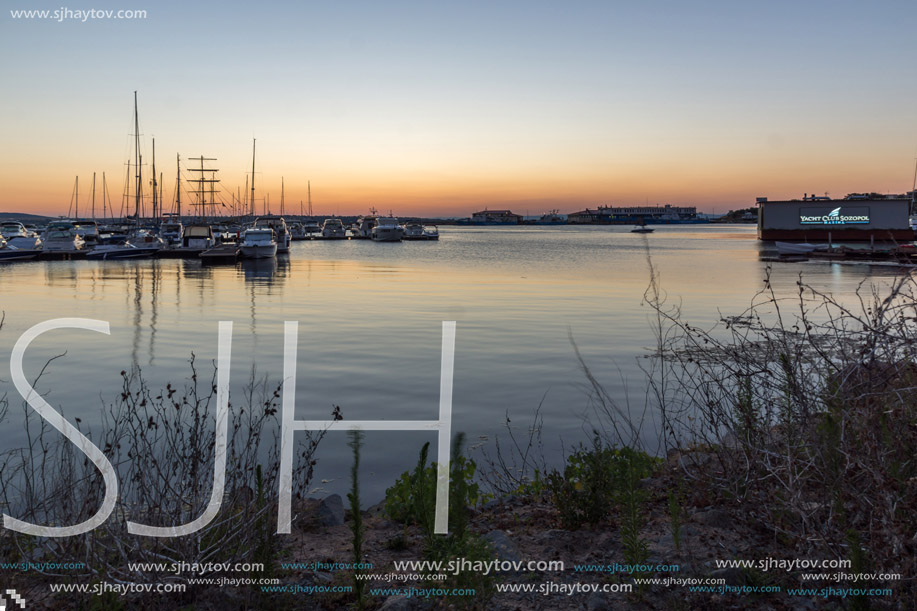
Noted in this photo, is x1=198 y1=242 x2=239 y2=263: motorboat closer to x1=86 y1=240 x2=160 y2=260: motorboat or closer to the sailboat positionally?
the sailboat

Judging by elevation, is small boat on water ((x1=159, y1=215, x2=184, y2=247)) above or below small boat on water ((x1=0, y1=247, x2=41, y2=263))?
above

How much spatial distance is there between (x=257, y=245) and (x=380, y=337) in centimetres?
3922

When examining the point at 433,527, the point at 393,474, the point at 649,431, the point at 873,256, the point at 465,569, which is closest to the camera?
the point at 465,569

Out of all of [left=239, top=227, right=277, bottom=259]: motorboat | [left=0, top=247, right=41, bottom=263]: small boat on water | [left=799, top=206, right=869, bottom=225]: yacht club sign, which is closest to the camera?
[left=0, top=247, right=41, bottom=263]: small boat on water

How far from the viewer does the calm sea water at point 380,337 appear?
36.3 ft

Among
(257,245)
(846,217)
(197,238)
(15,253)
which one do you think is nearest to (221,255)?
(257,245)

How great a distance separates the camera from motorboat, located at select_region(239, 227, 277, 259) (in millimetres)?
54844

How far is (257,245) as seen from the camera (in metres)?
55.0

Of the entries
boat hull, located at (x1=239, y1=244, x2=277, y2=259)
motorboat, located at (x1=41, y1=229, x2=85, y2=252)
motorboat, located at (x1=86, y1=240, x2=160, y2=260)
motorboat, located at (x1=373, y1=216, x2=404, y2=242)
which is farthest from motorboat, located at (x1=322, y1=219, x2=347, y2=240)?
boat hull, located at (x1=239, y1=244, x2=277, y2=259)

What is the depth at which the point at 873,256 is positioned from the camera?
159ft

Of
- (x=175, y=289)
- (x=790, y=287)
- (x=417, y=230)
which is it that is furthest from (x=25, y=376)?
(x=417, y=230)

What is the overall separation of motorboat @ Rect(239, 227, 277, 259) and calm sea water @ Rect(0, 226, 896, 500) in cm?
1351

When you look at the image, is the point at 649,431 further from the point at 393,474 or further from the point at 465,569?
→ the point at 465,569

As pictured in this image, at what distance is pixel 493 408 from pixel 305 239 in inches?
4318
